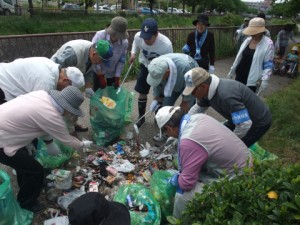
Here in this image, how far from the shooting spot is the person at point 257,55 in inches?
159

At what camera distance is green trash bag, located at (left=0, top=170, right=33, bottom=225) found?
7.66 feet

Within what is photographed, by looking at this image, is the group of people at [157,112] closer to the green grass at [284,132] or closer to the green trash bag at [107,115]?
the green trash bag at [107,115]

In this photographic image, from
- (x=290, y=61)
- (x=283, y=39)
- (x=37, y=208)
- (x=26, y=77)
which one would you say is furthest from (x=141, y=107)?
(x=283, y=39)

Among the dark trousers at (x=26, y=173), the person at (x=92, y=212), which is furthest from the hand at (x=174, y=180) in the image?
the dark trousers at (x=26, y=173)

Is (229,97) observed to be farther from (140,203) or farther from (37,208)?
(37,208)

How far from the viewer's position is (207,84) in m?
2.86

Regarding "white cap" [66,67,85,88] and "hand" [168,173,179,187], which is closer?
"hand" [168,173,179,187]

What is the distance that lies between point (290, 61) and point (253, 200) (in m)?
9.33

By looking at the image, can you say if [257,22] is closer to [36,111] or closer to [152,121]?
[152,121]

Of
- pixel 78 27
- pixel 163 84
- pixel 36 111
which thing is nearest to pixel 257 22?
pixel 163 84

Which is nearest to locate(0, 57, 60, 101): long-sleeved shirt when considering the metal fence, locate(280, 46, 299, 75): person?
the metal fence

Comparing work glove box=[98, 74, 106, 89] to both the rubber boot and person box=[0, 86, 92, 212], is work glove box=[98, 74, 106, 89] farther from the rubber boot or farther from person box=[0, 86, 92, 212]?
person box=[0, 86, 92, 212]

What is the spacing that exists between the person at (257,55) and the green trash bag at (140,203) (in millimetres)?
2436

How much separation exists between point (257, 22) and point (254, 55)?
44 centimetres
